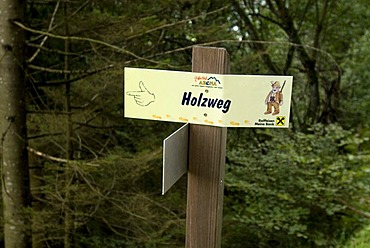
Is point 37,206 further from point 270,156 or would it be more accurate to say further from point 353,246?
point 353,246

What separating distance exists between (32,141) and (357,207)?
2.91 m

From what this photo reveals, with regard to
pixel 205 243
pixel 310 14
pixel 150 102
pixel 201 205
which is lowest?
pixel 205 243

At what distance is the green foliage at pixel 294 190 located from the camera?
374 cm

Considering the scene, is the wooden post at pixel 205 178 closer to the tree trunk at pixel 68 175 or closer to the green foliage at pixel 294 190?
the tree trunk at pixel 68 175

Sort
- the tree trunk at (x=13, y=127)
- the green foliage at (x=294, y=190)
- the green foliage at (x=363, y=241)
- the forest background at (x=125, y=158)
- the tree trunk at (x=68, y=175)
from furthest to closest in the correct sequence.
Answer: the green foliage at (x=294, y=190) → the tree trunk at (x=68, y=175) → the forest background at (x=125, y=158) → the green foliage at (x=363, y=241) → the tree trunk at (x=13, y=127)

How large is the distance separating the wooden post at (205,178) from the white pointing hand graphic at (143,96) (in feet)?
0.48

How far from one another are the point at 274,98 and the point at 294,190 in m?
2.88

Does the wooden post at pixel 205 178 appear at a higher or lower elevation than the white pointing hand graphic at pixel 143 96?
lower

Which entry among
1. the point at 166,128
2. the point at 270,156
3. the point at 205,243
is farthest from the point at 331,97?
the point at 205,243

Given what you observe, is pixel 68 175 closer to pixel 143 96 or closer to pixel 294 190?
pixel 294 190

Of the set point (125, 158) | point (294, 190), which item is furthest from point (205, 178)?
point (294, 190)

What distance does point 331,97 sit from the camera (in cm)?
635

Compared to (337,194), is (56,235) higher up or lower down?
lower down

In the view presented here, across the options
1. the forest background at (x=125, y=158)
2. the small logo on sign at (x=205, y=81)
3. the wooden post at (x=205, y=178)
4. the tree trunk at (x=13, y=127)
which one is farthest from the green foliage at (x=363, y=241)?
the tree trunk at (x=13, y=127)
